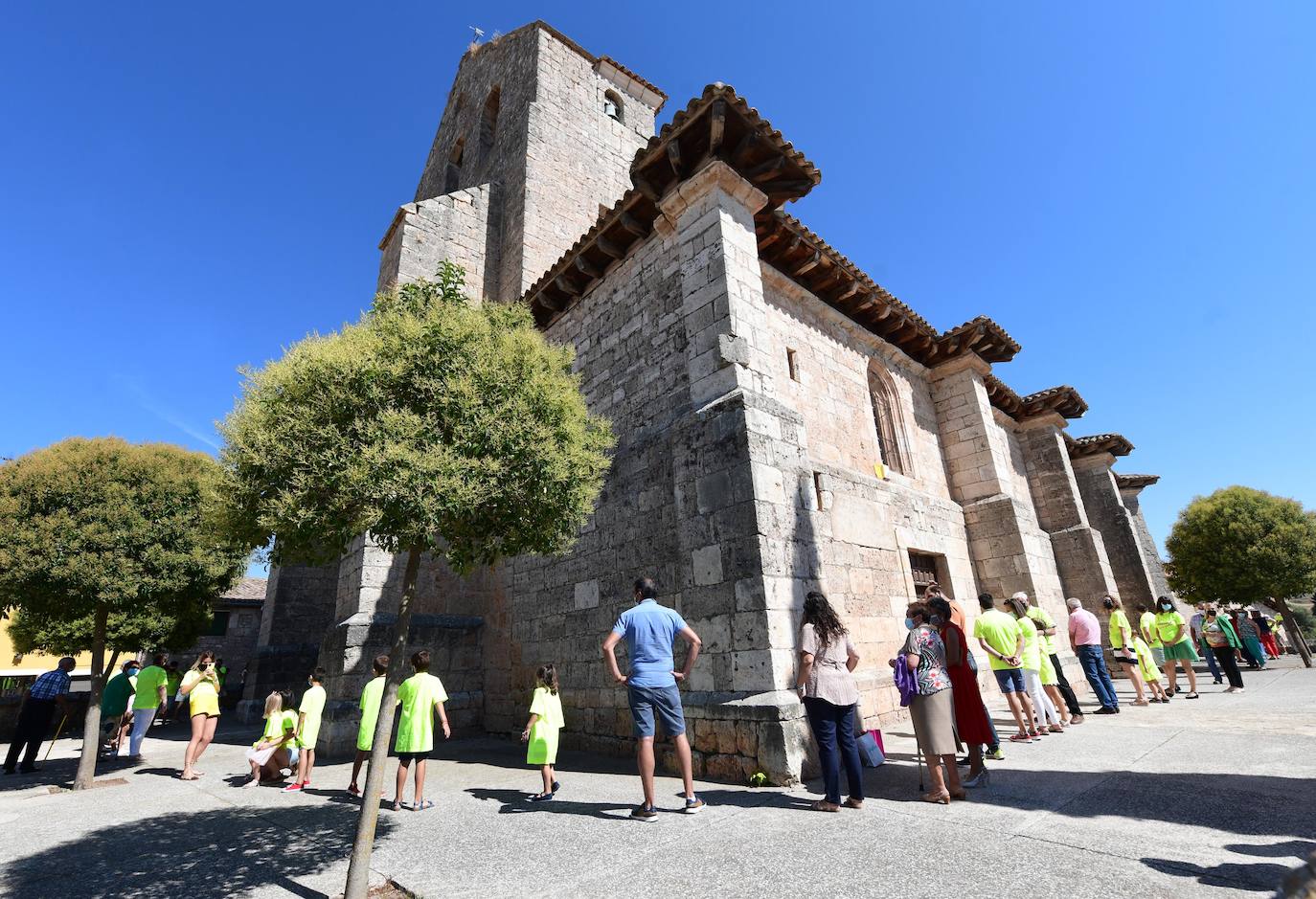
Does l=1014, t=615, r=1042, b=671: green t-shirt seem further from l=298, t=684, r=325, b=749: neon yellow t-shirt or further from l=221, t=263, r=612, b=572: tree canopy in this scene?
l=298, t=684, r=325, b=749: neon yellow t-shirt

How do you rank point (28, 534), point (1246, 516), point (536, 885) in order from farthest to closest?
point (1246, 516), point (28, 534), point (536, 885)

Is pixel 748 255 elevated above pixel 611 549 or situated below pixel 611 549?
above

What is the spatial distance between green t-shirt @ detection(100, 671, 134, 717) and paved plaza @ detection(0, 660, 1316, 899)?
383cm

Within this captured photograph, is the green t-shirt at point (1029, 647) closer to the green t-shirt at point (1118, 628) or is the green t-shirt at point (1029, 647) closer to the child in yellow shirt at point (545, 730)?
the green t-shirt at point (1118, 628)

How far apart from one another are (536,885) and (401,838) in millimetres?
1580

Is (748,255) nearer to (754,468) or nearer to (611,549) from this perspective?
(754,468)

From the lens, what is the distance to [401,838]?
4.07 m

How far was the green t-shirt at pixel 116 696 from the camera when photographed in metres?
9.16

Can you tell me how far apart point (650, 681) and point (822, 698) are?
4.24 feet

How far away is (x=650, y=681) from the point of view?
4391 mm

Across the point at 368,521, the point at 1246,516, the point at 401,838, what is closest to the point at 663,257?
the point at 368,521

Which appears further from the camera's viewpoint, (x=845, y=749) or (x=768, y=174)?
(x=768, y=174)

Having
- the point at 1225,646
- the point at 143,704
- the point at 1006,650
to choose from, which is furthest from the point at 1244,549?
the point at 143,704

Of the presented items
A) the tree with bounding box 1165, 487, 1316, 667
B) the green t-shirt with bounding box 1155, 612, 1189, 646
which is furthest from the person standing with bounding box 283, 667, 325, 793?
the tree with bounding box 1165, 487, 1316, 667
